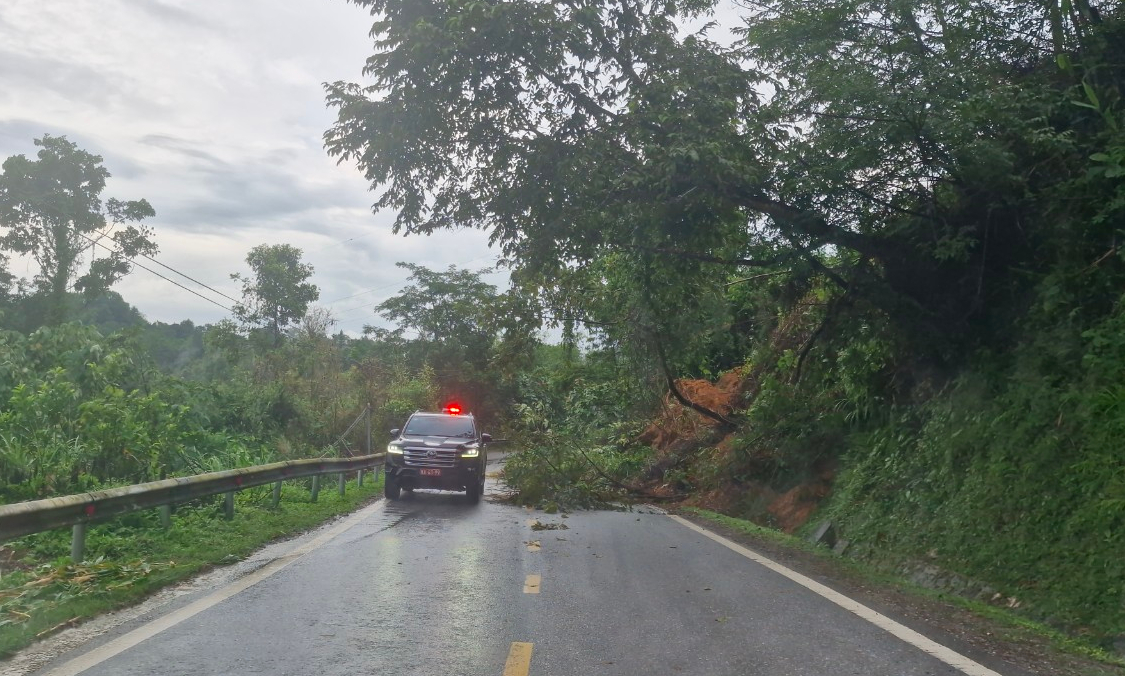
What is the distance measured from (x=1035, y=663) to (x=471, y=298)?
5016cm

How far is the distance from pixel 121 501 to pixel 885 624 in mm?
6934

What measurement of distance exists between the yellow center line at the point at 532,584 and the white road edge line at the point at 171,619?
7.51ft

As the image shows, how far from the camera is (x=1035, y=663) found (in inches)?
235

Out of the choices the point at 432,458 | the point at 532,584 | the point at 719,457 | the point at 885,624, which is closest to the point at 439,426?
the point at 432,458

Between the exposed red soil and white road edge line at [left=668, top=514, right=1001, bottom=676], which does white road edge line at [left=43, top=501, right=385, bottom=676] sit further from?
the exposed red soil

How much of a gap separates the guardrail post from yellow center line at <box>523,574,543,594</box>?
12.7ft

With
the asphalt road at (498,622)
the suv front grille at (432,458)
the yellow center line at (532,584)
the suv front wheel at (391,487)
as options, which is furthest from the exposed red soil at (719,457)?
the yellow center line at (532,584)

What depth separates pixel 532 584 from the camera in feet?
27.5

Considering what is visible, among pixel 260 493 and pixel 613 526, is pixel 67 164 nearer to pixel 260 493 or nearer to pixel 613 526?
pixel 260 493

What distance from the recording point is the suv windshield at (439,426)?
60.4 ft

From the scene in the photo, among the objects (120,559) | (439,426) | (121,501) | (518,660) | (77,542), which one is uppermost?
(439,426)

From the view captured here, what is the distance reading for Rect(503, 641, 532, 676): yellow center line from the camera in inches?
216

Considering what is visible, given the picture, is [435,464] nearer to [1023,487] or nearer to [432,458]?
[432,458]

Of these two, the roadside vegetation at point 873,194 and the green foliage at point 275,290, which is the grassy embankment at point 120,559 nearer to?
the roadside vegetation at point 873,194
